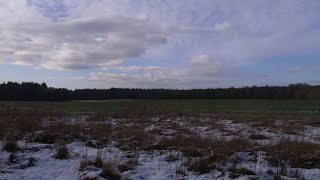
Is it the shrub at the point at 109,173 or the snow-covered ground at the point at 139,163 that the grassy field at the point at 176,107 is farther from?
the shrub at the point at 109,173

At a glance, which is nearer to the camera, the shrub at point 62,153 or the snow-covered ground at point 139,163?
the snow-covered ground at point 139,163

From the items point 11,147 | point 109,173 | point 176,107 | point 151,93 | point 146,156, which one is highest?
point 151,93

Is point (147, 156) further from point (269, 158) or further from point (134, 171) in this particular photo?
point (269, 158)

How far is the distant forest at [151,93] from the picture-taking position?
350 ft

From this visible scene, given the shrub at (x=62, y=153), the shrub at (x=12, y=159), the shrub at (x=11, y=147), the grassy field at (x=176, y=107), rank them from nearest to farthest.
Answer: the shrub at (x=12, y=159) → the shrub at (x=62, y=153) → the shrub at (x=11, y=147) → the grassy field at (x=176, y=107)

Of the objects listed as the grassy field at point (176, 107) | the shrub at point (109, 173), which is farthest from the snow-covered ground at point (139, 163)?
the grassy field at point (176, 107)

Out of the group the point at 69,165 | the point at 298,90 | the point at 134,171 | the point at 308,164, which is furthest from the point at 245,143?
the point at 298,90

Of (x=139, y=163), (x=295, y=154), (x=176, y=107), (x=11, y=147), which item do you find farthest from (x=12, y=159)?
(x=176, y=107)

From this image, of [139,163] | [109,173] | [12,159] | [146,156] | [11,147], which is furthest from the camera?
[11,147]

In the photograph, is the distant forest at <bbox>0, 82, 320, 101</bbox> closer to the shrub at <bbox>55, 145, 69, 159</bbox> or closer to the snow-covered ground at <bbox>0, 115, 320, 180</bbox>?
the snow-covered ground at <bbox>0, 115, 320, 180</bbox>

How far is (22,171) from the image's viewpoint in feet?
32.3

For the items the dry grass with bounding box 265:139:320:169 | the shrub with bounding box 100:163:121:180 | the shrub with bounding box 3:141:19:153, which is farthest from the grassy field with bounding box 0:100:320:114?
the shrub with bounding box 100:163:121:180

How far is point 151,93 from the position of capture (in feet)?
413

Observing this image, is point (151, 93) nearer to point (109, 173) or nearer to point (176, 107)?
point (176, 107)
